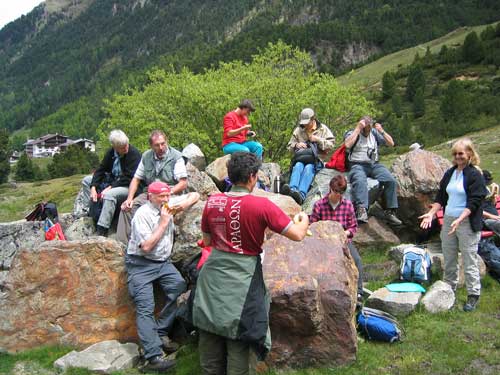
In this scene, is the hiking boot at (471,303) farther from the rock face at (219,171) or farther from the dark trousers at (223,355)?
the rock face at (219,171)

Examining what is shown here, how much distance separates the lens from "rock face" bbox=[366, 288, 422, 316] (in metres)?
7.64

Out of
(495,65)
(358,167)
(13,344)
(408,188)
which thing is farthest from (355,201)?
(495,65)

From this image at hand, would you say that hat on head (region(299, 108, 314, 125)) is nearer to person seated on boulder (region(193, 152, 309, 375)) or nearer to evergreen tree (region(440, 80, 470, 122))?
person seated on boulder (region(193, 152, 309, 375))

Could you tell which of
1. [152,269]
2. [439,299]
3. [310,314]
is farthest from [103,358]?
[439,299]

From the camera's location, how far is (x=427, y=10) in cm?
17362

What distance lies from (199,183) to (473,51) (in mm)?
98442

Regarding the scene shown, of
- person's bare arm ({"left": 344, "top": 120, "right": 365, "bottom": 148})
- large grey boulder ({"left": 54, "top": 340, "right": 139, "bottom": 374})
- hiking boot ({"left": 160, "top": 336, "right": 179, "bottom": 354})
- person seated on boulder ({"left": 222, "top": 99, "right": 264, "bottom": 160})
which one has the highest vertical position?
person seated on boulder ({"left": 222, "top": 99, "right": 264, "bottom": 160})

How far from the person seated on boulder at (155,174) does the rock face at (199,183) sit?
141 centimetres

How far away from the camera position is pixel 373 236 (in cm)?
1110

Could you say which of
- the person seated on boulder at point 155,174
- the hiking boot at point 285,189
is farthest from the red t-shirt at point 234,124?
the person seated on boulder at point 155,174

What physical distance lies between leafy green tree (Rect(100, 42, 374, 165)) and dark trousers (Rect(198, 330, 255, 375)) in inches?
824

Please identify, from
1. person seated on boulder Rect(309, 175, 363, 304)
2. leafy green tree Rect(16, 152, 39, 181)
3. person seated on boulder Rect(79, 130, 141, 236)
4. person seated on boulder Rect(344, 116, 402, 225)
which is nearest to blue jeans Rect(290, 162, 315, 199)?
person seated on boulder Rect(344, 116, 402, 225)

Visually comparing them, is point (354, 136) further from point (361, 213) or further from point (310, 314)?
point (310, 314)

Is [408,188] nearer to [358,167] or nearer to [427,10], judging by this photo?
[358,167]
